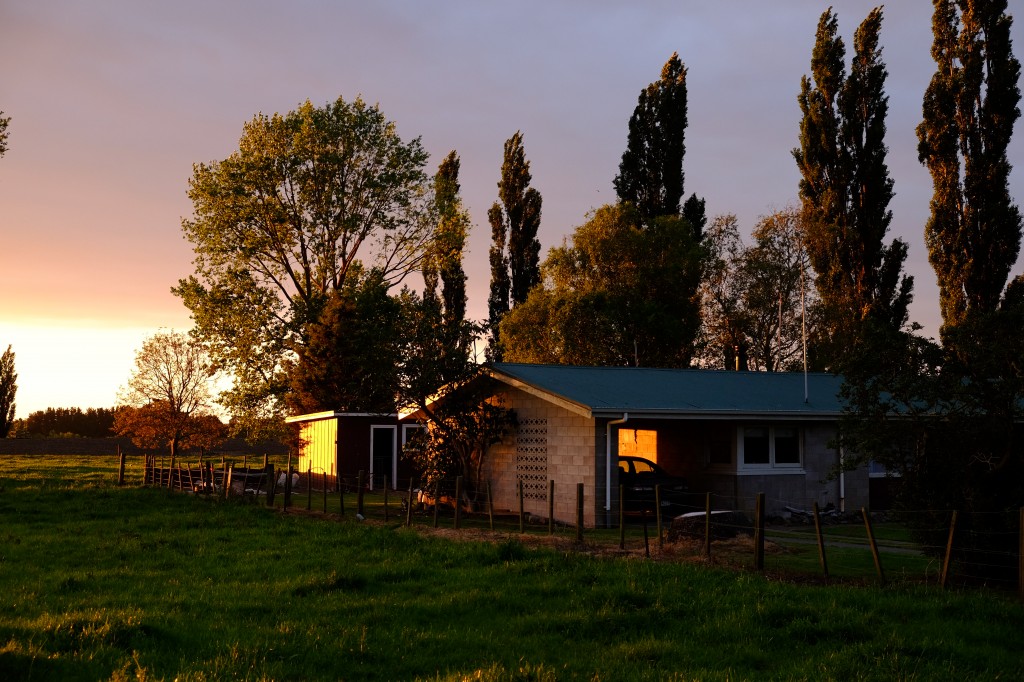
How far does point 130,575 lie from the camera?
14578 mm

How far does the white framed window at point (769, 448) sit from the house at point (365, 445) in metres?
15.1

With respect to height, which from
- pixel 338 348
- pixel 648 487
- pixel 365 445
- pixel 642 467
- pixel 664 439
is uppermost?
pixel 338 348

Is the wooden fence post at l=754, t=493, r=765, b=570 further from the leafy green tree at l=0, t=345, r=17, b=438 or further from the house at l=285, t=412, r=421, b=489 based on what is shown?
the leafy green tree at l=0, t=345, r=17, b=438

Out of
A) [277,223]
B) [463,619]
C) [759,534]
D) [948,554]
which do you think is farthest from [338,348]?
[948,554]

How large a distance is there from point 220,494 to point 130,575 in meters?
16.3

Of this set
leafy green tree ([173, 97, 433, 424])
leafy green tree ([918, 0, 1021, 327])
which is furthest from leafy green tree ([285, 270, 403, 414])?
leafy green tree ([918, 0, 1021, 327])

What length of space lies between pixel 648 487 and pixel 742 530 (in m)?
3.84

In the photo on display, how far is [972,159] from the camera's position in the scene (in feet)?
132

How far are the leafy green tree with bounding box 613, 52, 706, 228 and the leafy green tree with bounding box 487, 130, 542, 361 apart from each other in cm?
639

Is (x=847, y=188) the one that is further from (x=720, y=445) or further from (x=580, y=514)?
(x=580, y=514)

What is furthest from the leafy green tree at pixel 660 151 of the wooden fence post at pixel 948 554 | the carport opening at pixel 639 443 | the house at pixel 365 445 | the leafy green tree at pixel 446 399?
the wooden fence post at pixel 948 554

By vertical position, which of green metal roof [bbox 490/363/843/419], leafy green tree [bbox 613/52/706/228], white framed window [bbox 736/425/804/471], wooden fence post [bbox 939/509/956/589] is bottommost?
wooden fence post [bbox 939/509/956/589]

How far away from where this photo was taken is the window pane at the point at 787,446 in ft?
82.5

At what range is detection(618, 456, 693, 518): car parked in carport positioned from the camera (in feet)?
74.4
